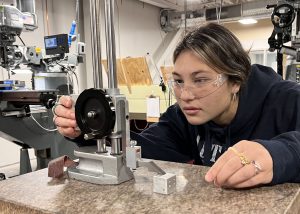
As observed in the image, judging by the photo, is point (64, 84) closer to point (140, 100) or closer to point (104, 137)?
point (140, 100)

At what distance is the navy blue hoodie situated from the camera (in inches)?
33.2

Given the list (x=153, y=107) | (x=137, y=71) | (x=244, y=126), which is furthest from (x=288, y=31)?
(x=244, y=126)

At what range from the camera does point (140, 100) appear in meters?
3.10

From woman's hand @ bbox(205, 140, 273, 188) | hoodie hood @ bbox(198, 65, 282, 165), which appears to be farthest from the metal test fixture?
hoodie hood @ bbox(198, 65, 282, 165)

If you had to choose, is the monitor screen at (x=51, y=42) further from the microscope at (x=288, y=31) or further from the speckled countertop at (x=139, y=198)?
the speckled countertop at (x=139, y=198)

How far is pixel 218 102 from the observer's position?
0.84m

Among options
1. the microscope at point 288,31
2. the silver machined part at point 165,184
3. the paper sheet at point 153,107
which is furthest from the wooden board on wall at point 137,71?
the silver machined part at point 165,184

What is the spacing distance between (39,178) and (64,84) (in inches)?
73.1

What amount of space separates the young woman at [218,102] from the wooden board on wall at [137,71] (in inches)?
84.3

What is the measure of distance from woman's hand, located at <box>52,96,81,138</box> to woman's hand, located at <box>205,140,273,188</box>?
35cm

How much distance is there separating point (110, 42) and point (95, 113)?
0.16m

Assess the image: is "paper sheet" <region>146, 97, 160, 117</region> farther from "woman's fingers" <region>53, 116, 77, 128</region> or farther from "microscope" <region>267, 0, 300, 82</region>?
"woman's fingers" <region>53, 116, 77, 128</region>

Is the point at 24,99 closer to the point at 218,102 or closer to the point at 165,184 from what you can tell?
the point at 218,102

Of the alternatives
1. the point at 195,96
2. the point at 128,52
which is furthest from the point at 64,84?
the point at 128,52
